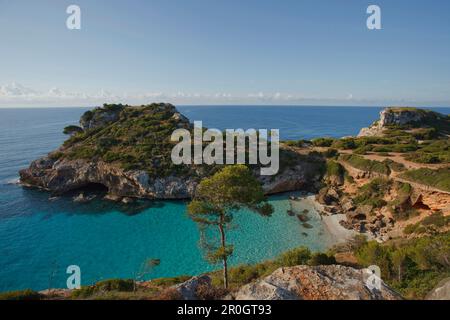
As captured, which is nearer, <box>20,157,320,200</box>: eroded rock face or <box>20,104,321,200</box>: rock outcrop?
<box>20,157,320,200</box>: eroded rock face

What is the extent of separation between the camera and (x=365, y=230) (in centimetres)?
2595

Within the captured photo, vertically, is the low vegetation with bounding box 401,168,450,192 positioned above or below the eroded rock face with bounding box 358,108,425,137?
below

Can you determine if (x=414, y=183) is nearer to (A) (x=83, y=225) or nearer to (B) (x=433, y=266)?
(B) (x=433, y=266)

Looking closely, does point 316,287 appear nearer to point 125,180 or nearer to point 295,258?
point 295,258

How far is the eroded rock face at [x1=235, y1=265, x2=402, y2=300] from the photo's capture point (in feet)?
19.6

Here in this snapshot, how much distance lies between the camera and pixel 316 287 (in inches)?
250

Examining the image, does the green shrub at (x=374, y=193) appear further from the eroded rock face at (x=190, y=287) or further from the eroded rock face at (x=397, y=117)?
the eroded rock face at (x=397, y=117)

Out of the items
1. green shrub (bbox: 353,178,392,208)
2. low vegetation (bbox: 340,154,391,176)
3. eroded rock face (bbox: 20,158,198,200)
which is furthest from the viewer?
eroded rock face (bbox: 20,158,198,200)

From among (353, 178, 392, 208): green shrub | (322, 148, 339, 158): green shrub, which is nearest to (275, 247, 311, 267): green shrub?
(353, 178, 392, 208): green shrub

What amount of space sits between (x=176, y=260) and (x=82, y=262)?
8341 mm

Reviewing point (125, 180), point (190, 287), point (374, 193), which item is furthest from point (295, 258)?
point (125, 180)

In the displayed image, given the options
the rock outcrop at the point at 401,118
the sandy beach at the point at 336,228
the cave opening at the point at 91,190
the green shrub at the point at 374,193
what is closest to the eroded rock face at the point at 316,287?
the sandy beach at the point at 336,228

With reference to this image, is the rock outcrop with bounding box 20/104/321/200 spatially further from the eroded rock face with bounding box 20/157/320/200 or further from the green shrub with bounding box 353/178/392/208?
the green shrub with bounding box 353/178/392/208

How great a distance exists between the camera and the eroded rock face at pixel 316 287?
5977mm
